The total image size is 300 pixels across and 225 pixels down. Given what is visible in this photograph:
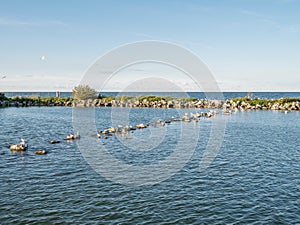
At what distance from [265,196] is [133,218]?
9749 mm

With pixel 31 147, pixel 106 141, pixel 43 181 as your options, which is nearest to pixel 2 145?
pixel 31 147

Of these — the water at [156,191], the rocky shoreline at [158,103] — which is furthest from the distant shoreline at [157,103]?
the water at [156,191]

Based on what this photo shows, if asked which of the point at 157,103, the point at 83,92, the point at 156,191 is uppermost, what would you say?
the point at 83,92

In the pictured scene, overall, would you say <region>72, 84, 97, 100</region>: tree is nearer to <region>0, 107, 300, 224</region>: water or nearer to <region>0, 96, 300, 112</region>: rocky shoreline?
<region>0, 96, 300, 112</region>: rocky shoreline

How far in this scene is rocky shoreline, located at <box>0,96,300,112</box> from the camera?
97.4 meters

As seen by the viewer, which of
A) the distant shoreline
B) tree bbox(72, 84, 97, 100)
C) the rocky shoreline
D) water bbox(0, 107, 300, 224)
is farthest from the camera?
tree bbox(72, 84, 97, 100)

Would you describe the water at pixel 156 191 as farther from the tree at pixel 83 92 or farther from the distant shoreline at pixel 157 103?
the tree at pixel 83 92

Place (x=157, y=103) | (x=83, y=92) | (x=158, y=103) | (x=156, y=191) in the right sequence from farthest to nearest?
1. (x=83, y=92)
2. (x=158, y=103)
3. (x=157, y=103)
4. (x=156, y=191)

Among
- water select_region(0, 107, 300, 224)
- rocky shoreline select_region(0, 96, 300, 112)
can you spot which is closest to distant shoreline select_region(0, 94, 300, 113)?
rocky shoreline select_region(0, 96, 300, 112)

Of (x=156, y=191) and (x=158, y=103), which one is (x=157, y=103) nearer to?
(x=158, y=103)

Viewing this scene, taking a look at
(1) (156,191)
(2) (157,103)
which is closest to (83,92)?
(2) (157,103)

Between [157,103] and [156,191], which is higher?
[157,103]

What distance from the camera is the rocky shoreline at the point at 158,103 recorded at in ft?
320

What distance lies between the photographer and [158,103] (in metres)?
107
